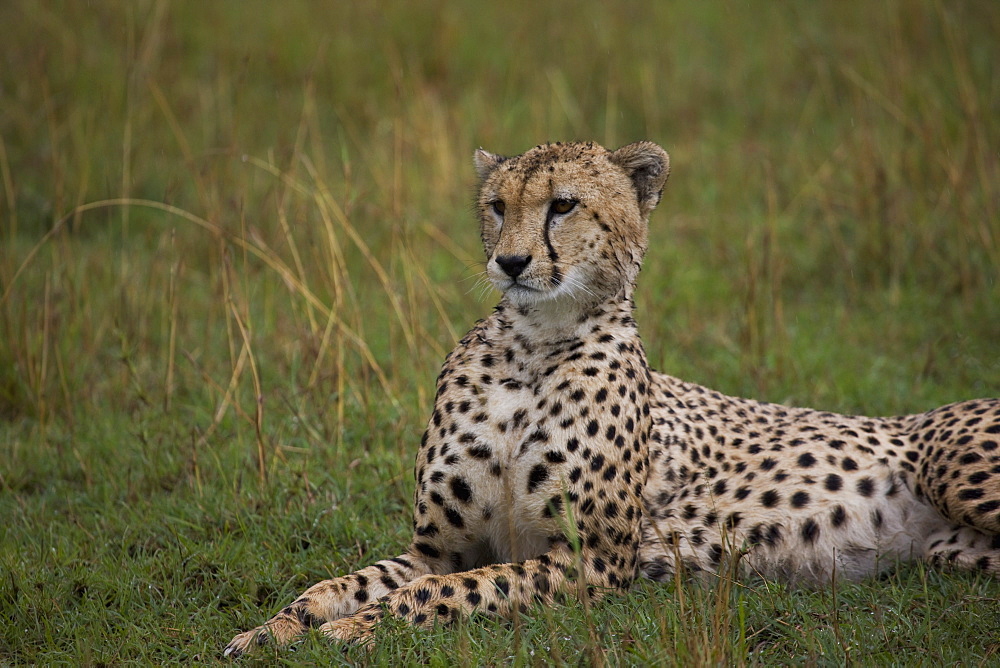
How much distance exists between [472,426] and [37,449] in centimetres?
209

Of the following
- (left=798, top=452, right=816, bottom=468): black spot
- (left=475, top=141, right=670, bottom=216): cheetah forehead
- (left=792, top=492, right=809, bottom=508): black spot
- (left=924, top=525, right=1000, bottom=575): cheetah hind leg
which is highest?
(left=475, top=141, right=670, bottom=216): cheetah forehead

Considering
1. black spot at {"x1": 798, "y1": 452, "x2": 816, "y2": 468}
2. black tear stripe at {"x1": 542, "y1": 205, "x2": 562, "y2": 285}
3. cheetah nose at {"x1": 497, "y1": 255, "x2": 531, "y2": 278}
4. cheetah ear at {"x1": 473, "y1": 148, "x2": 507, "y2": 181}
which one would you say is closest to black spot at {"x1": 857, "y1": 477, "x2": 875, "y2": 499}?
black spot at {"x1": 798, "y1": 452, "x2": 816, "y2": 468}

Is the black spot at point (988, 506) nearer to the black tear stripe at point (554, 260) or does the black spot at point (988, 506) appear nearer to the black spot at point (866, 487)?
the black spot at point (866, 487)

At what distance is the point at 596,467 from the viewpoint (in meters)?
3.08

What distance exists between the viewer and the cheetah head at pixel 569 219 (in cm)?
308

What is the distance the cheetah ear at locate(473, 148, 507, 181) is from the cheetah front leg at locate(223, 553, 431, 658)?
1.17 metres

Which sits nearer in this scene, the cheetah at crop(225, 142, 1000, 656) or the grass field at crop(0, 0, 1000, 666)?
the cheetah at crop(225, 142, 1000, 656)

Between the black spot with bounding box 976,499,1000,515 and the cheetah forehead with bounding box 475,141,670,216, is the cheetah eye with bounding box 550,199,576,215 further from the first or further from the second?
the black spot with bounding box 976,499,1000,515

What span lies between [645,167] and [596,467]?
92 centimetres

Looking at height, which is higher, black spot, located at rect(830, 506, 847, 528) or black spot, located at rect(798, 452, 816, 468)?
black spot, located at rect(798, 452, 816, 468)

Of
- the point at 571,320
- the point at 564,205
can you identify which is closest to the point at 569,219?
the point at 564,205

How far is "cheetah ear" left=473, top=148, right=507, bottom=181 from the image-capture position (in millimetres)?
3502

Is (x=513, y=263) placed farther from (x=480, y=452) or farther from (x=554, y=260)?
(x=480, y=452)

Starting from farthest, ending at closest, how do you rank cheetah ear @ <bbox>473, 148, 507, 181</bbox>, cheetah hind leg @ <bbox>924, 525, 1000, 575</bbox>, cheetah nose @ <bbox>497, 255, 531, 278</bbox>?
cheetah ear @ <bbox>473, 148, 507, 181</bbox>, cheetah hind leg @ <bbox>924, 525, 1000, 575</bbox>, cheetah nose @ <bbox>497, 255, 531, 278</bbox>
